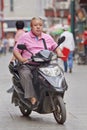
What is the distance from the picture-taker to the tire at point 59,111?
10039 mm

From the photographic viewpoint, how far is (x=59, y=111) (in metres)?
10.2

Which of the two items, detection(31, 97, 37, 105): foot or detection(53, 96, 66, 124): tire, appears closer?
detection(53, 96, 66, 124): tire

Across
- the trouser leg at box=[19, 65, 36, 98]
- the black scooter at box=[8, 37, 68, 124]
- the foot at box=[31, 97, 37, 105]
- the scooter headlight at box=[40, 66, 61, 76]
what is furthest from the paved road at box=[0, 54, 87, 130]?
the scooter headlight at box=[40, 66, 61, 76]

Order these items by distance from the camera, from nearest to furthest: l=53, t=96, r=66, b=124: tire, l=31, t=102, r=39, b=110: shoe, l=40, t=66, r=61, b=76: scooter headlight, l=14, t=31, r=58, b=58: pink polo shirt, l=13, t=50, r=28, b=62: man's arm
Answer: l=53, t=96, r=66, b=124: tire → l=40, t=66, r=61, b=76: scooter headlight → l=31, t=102, r=39, b=110: shoe → l=13, t=50, r=28, b=62: man's arm → l=14, t=31, r=58, b=58: pink polo shirt

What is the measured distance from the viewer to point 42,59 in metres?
10.4

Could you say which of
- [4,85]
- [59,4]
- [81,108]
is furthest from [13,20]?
[81,108]

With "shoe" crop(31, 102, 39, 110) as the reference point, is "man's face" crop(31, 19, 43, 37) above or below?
Answer: above

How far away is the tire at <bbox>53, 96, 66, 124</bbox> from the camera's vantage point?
10039 mm

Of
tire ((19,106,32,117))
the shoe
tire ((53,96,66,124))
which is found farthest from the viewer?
tire ((19,106,32,117))

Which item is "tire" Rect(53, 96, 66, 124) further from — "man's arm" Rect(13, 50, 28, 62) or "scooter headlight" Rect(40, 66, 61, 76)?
"man's arm" Rect(13, 50, 28, 62)

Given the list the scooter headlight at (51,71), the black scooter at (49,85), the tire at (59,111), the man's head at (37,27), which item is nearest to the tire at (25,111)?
the black scooter at (49,85)

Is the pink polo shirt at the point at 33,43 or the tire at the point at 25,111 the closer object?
the pink polo shirt at the point at 33,43

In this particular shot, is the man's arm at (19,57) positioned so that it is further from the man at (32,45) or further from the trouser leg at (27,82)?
the trouser leg at (27,82)

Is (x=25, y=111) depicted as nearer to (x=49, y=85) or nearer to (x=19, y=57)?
(x=19, y=57)
